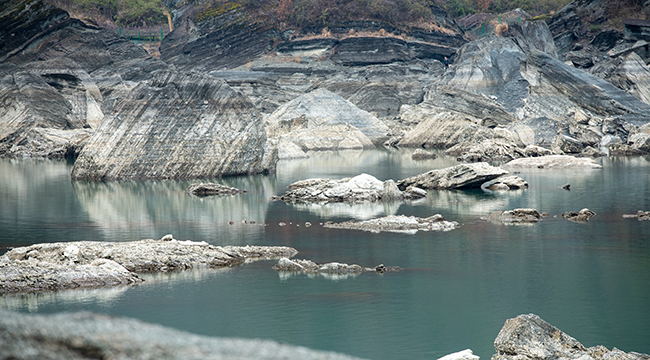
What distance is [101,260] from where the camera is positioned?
14.9 meters

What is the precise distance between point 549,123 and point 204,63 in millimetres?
55325

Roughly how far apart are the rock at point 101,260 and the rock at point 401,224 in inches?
161

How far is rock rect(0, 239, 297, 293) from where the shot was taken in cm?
1384

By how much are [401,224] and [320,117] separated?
47.5m

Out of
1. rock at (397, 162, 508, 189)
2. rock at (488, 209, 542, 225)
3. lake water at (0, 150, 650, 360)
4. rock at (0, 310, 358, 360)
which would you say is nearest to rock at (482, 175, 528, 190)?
rock at (397, 162, 508, 189)

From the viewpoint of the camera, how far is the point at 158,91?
3641 centimetres

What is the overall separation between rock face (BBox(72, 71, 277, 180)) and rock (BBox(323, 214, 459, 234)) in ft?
52.9

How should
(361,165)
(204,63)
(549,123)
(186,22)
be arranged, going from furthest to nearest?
(186,22) → (204,63) → (549,123) → (361,165)

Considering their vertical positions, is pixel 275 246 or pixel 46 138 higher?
pixel 46 138

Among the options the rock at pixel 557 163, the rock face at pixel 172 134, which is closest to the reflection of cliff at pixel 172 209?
the rock face at pixel 172 134

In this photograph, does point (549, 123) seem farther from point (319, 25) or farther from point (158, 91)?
point (319, 25)

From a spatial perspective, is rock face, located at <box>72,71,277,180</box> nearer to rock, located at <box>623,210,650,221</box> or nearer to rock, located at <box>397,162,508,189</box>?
rock, located at <box>397,162,508,189</box>

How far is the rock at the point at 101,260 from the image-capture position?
13836 millimetres

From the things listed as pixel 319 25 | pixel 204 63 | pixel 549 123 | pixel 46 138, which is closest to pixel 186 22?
pixel 204 63
